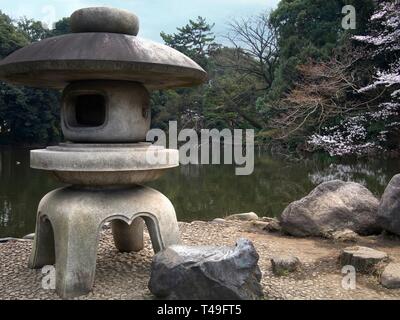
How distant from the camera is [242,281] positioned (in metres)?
3.88

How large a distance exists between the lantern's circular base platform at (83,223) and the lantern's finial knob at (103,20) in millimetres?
1765

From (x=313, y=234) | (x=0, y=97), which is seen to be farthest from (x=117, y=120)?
(x=0, y=97)

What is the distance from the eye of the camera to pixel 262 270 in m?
5.02

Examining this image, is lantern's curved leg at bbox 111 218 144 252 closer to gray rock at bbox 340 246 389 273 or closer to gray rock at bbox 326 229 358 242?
gray rock at bbox 340 246 389 273

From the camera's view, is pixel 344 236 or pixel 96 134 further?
pixel 344 236

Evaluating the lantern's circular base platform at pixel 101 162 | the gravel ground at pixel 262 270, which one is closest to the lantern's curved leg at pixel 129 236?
the gravel ground at pixel 262 270

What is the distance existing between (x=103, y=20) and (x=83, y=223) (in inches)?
85.5

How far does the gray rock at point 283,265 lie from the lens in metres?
4.92

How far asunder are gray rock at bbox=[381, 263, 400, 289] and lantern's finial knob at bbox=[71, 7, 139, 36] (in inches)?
152

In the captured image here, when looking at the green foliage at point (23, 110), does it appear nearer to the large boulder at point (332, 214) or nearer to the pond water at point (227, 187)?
the pond water at point (227, 187)

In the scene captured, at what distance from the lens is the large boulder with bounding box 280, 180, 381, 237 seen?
6641 millimetres

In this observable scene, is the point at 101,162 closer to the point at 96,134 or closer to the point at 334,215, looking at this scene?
the point at 96,134

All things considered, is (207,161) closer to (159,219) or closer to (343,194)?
(343,194)

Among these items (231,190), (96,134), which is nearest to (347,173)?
(231,190)
